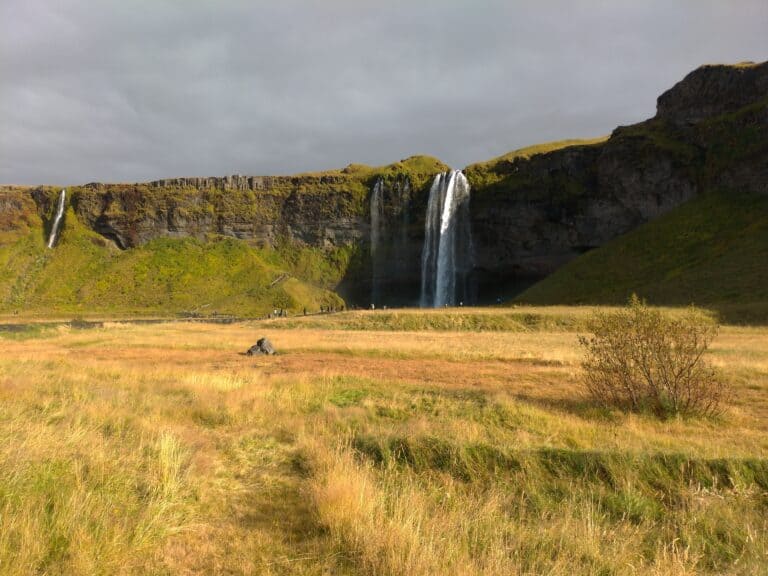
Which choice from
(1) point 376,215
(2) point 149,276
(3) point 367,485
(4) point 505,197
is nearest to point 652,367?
(3) point 367,485

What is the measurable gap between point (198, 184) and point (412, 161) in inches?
1795

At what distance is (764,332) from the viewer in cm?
2931

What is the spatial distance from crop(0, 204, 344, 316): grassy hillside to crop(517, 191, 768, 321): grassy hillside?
42.6 metres

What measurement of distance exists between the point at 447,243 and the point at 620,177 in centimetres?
2854

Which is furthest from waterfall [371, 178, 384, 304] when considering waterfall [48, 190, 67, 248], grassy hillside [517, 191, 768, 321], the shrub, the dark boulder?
the shrub

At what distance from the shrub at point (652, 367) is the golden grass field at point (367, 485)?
0.62m

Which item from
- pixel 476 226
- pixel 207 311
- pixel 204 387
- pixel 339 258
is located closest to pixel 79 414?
pixel 204 387

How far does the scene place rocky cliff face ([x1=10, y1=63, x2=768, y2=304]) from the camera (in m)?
67.9

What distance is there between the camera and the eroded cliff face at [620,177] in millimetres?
64750

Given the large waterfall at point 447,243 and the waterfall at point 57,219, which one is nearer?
the large waterfall at point 447,243

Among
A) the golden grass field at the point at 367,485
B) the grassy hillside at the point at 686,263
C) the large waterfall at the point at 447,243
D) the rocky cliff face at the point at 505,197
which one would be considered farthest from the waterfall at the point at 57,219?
the golden grass field at the point at 367,485

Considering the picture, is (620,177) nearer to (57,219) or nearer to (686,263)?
(686,263)

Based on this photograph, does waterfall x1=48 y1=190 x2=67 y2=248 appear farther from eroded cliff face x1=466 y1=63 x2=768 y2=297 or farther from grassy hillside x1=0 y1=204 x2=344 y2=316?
eroded cliff face x1=466 y1=63 x2=768 y2=297

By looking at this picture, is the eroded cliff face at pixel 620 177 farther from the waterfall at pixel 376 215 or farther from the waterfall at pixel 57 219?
the waterfall at pixel 57 219
